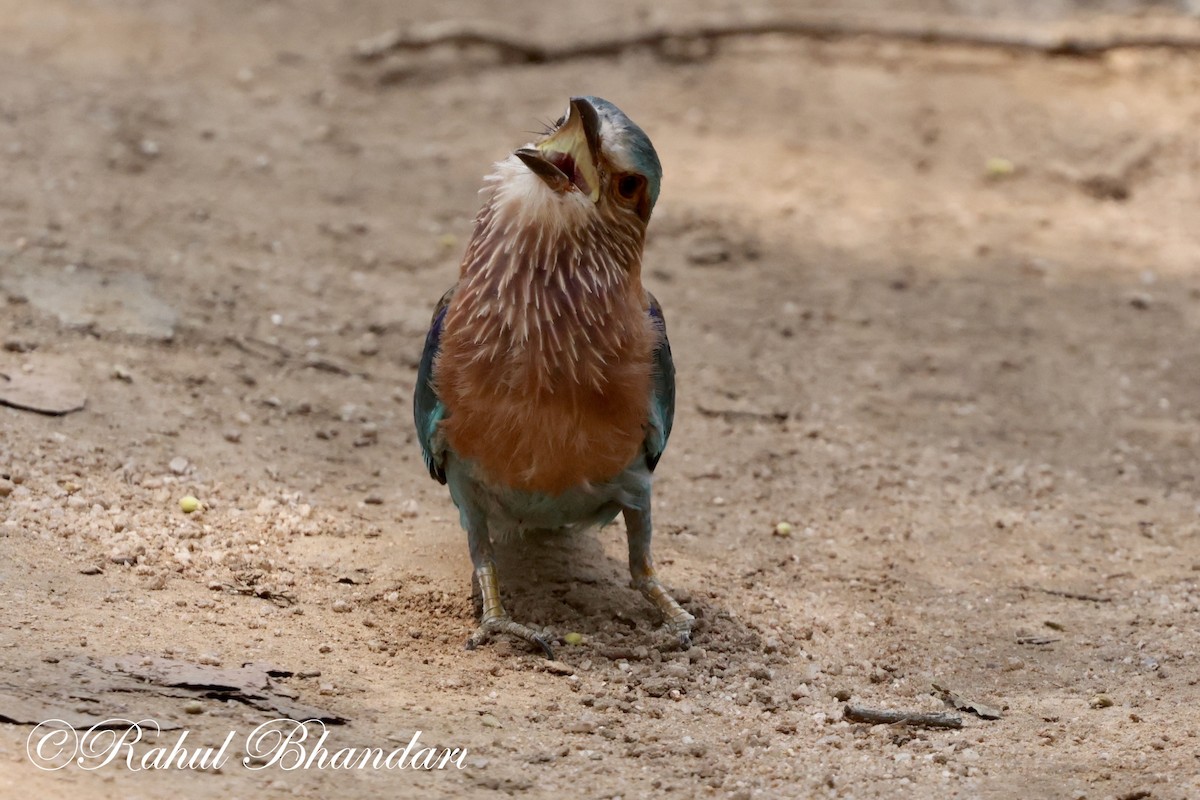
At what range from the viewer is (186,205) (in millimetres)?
7098

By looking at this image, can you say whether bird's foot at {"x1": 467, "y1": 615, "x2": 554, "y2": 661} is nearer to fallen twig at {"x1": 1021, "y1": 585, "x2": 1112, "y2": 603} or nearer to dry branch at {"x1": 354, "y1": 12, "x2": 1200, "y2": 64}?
fallen twig at {"x1": 1021, "y1": 585, "x2": 1112, "y2": 603}

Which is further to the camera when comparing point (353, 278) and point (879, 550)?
point (353, 278)

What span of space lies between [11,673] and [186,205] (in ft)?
13.4

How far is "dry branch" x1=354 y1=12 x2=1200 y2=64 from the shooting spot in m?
9.12

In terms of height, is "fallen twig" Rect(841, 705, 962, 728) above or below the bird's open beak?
below

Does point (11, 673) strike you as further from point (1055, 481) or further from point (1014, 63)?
point (1014, 63)

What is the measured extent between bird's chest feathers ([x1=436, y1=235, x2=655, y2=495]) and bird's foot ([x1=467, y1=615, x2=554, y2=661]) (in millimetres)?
444

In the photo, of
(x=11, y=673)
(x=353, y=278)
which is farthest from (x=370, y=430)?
(x=11, y=673)

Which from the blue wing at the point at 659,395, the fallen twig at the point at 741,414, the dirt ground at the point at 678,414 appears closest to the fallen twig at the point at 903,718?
the dirt ground at the point at 678,414

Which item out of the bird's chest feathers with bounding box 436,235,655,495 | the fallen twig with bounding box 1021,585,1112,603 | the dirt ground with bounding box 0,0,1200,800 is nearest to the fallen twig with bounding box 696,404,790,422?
the dirt ground with bounding box 0,0,1200,800

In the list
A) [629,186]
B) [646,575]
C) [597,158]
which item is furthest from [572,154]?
[646,575]

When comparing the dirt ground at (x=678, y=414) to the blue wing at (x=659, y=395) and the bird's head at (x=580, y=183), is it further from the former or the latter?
the bird's head at (x=580, y=183)

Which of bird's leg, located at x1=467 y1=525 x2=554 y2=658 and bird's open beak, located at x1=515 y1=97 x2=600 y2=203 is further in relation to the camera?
bird's leg, located at x1=467 y1=525 x2=554 y2=658

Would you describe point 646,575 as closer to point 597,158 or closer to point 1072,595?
point 597,158
